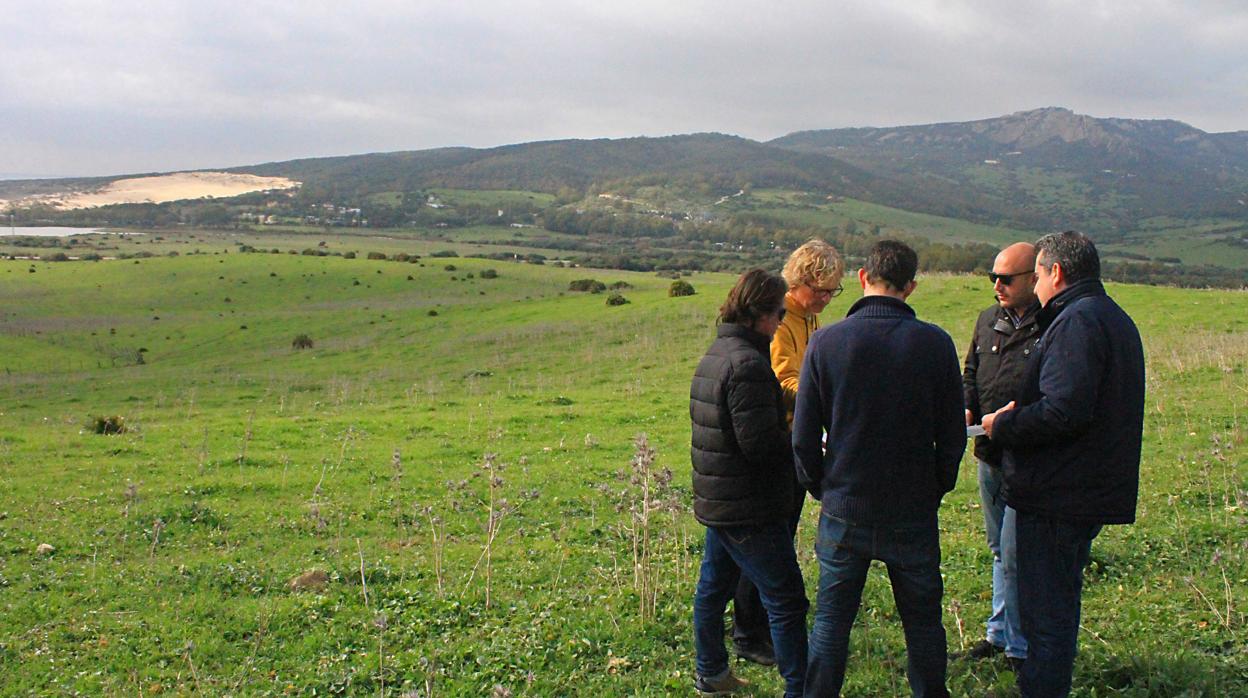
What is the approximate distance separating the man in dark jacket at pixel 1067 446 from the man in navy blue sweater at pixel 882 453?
456 millimetres

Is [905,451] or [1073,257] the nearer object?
[905,451]

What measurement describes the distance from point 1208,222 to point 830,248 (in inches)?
8106

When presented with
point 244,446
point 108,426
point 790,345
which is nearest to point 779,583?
point 790,345

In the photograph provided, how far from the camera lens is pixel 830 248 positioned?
560cm

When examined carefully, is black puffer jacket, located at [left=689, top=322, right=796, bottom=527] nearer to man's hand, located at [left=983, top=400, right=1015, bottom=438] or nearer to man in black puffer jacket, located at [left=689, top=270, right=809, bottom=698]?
→ man in black puffer jacket, located at [left=689, top=270, right=809, bottom=698]

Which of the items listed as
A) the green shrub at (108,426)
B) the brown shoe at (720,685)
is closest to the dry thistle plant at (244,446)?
the green shrub at (108,426)

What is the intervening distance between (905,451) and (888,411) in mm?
Result: 229

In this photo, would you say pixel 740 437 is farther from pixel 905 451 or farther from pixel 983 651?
pixel 983 651

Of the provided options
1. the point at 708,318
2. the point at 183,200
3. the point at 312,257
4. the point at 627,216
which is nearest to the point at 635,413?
the point at 708,318

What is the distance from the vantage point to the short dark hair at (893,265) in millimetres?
4598

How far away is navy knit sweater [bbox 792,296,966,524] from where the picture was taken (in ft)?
14.5

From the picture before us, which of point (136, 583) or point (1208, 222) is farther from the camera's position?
point (1208, 222)

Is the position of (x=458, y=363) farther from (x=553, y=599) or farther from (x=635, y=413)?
(x=553, y=599)

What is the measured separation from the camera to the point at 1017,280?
5395 millimetres
